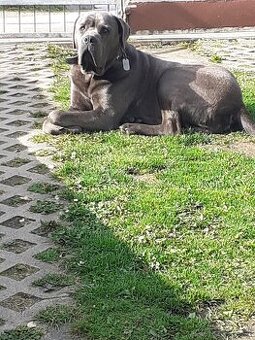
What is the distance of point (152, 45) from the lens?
36.4 ft

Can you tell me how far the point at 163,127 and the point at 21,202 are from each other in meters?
1.81

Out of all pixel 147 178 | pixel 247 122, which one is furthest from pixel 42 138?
pixel 247 122

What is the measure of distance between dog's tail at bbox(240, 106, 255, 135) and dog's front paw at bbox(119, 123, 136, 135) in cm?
91

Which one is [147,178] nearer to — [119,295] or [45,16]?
[119,295]

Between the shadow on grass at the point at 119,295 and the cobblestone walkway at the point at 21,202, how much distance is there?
0.46 feet

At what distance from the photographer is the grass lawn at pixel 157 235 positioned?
3.45 meters

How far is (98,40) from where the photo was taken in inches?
239

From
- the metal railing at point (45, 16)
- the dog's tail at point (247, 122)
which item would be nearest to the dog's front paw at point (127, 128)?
the dog's tail at point (247, 122)

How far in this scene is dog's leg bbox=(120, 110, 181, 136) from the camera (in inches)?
247

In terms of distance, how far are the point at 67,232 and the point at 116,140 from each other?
190 cm

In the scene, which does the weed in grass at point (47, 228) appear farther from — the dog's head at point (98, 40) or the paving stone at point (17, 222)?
the dog's head at point (98, 40)

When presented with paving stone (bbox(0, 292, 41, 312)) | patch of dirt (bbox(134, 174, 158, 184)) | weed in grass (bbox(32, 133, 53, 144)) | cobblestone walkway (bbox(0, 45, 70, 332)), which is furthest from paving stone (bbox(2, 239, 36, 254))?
weed in grass (bbox(32, 133, 53, 144))

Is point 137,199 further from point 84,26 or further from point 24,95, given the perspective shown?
point 24,95

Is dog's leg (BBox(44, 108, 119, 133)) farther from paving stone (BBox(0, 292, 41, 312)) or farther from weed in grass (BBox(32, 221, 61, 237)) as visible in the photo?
paving stone (BBox(0, 292, 41, 312))
